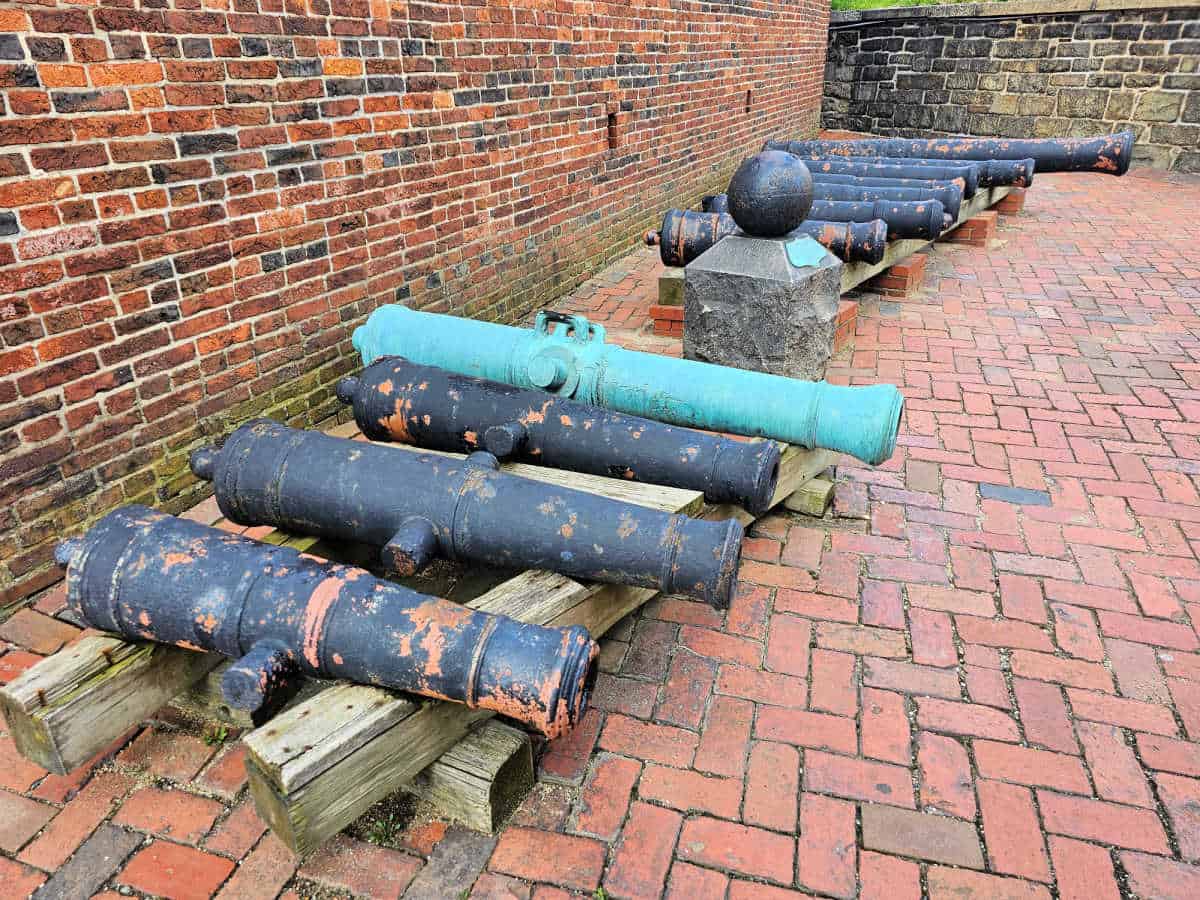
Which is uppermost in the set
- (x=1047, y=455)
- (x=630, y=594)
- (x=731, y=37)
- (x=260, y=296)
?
(x=731, y=37)

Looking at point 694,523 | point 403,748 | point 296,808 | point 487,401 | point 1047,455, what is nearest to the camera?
point 296,808

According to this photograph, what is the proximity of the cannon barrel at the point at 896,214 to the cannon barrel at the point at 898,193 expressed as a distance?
0.73 feet

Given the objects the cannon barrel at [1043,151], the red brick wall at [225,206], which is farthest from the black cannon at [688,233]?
the cannon barrel at [1043,151]

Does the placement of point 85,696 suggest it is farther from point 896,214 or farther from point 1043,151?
point 1043,151

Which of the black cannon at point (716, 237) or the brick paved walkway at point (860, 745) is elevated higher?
the black cannon at point (716, 237)

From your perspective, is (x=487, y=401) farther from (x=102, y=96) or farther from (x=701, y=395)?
(x=102, y=96)

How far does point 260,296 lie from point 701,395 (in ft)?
6.24

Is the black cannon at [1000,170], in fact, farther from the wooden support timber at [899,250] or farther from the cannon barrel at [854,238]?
the cannon barrel at [854,238]

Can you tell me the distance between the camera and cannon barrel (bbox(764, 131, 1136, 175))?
7.57 m

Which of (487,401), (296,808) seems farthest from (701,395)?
(296,808)

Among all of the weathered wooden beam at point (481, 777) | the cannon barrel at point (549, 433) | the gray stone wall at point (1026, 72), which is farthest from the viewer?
the gray stone wall at point (1026, 72)

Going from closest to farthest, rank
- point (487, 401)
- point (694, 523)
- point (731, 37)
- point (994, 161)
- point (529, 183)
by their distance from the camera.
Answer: point (694, 523) → point (487, 401) → point (529, 183) → point (994, 161) → point (731, 37)

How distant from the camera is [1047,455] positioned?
3750mm

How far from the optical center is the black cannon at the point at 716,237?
4758 mm
